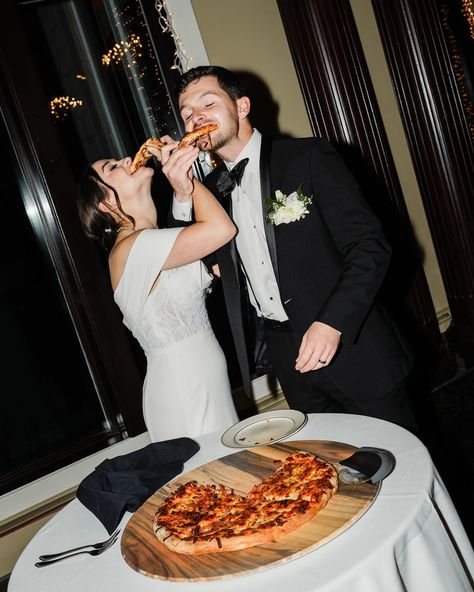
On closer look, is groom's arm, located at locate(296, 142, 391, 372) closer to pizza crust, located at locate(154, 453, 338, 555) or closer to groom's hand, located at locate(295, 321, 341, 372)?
groom's hand, located at locate(295, 321, 341, 372)

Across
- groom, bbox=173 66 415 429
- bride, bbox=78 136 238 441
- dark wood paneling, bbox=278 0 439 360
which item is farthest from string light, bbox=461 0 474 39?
bride, bbox=78 136 238 441

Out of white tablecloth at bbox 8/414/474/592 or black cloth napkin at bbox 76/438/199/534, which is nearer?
white tablecloth at bbox 8/414/474/592

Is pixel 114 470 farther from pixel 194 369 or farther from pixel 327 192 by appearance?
pixel 327 192

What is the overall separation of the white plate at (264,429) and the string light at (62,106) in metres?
2.55

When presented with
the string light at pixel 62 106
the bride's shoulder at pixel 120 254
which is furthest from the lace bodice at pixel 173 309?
the string light at pixel 62 106

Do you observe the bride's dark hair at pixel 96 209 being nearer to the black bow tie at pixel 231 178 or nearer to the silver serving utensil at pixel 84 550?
the black bow tie at pixel 231 178

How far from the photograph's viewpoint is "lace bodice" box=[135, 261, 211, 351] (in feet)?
7.08

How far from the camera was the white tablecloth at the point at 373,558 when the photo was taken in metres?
0.90

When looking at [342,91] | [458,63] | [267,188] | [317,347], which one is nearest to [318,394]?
[317,347]

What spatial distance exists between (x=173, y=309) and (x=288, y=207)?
638 millimetres

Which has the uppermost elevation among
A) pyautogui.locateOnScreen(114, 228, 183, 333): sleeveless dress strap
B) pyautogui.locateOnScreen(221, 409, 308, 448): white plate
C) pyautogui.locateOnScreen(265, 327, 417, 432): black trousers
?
pyautogui.locateOnScreen(114, 228, 183, 333): sleeveless dress strap

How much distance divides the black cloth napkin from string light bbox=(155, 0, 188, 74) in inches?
108

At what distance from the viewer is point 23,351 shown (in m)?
3.31

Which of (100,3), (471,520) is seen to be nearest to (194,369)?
(471,520)
